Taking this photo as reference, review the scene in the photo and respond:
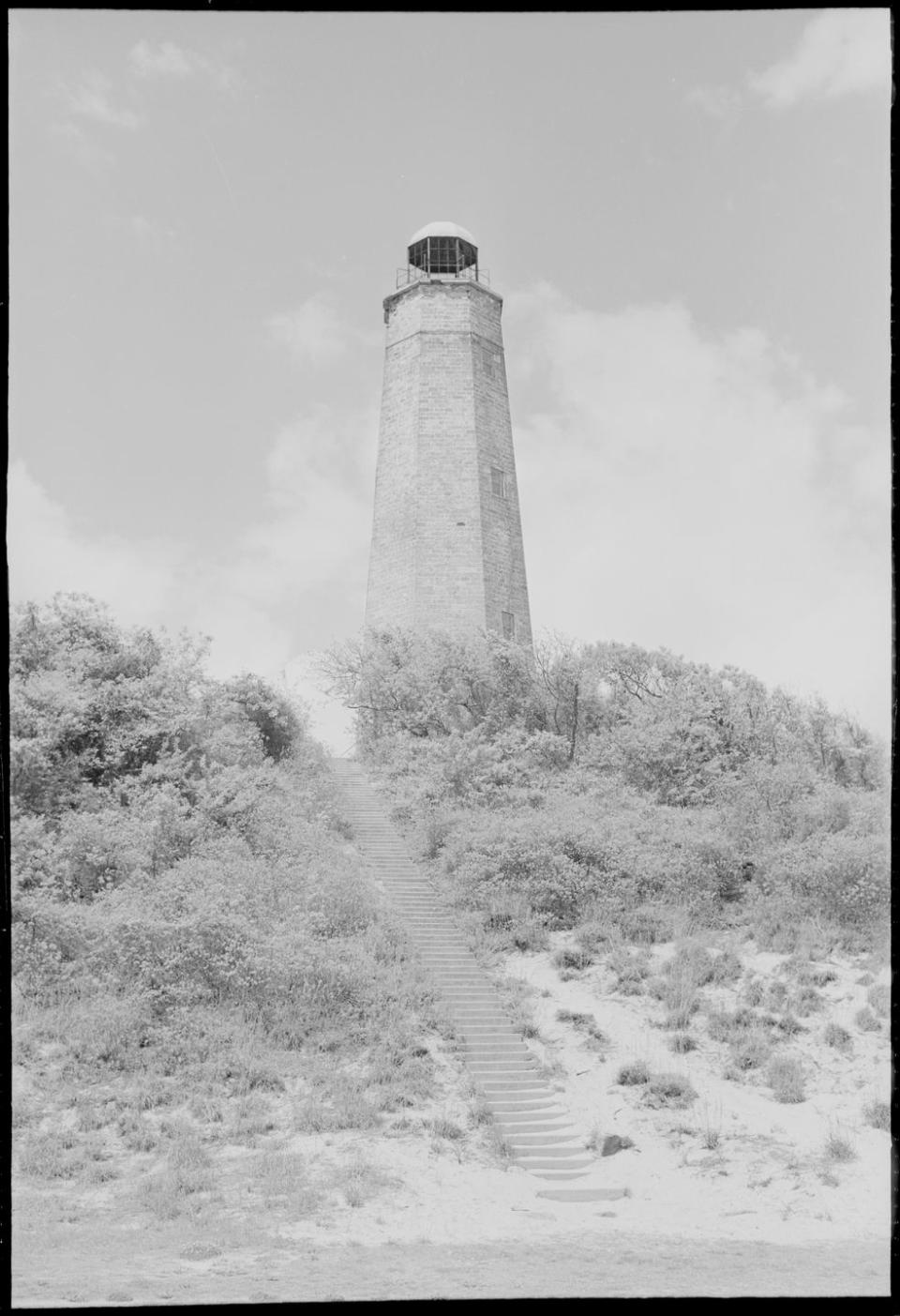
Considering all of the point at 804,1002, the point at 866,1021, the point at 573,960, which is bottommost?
the point at 866,1021

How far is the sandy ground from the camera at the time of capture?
29.9 ft

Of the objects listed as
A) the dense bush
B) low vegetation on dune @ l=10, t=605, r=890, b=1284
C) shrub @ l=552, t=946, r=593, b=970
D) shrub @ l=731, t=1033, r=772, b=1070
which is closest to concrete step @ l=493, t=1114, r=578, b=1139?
low vegetation on dune @ l=10, t=605, r=890, b=1284

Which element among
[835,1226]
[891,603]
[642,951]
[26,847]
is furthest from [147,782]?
[891,603]

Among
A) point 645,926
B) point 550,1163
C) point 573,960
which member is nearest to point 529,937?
point 573,960

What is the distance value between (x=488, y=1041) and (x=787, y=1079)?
12.1 ft

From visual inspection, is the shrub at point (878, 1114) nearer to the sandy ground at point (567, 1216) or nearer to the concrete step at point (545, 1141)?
the sandy ground at point (567, 1216)

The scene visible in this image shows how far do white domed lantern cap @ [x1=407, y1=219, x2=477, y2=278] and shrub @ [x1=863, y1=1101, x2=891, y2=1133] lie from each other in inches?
975

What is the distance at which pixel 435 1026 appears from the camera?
15180 mm

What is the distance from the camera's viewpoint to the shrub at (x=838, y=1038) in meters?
14.8

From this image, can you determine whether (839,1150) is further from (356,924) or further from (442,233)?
(442,233)

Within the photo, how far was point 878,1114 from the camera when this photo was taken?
13.6 metres

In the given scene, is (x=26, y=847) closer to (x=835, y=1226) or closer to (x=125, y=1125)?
(x=125, y=1125)

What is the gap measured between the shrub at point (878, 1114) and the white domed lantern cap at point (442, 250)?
24.8 meters

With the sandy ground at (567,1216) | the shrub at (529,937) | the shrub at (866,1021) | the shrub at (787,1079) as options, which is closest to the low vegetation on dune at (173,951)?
the sandy ground at (567,1216)
